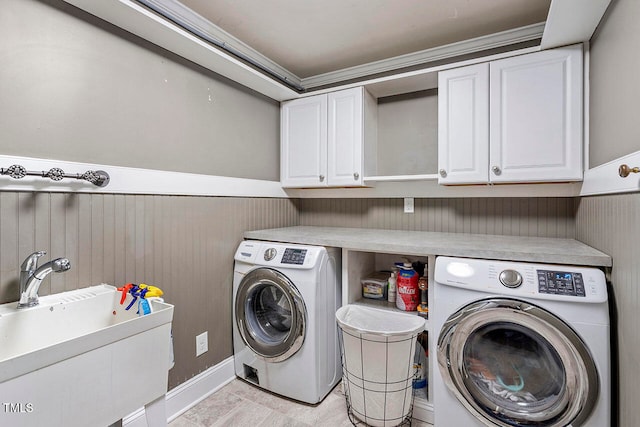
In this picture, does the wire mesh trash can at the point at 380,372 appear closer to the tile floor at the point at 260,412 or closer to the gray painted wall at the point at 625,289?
the tile floor at the point at 260,412

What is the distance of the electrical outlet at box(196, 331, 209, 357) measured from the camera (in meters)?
1.97

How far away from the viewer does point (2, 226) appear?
1.22 metres

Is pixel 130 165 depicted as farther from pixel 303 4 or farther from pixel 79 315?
pixel 303 4

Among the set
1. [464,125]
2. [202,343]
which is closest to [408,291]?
[464,125]

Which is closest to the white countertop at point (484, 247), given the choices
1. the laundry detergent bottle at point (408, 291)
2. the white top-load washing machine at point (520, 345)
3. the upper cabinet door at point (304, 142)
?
the white top-load washing machine at point (520, 345)

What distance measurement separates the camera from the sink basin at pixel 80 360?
827mm

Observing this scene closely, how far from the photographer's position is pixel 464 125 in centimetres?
197

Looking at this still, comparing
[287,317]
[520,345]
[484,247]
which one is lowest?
[287,317]

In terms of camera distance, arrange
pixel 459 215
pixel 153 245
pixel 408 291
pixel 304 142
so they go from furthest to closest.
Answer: pixel 304 142, pixel 459 215, pixel 408 291, pixel 153 245

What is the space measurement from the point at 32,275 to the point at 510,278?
6.52 ft

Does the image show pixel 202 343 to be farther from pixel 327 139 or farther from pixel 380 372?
pixel 327 139

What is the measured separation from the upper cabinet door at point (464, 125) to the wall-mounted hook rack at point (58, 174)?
76.4 inches

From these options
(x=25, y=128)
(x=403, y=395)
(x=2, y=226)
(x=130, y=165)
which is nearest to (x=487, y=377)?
(x=403, y=395)

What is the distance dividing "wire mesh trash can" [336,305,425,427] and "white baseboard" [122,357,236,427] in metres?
0.91
